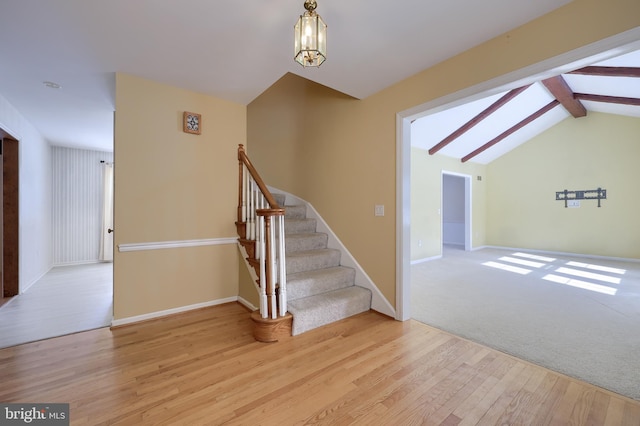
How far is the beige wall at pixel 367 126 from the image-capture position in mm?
1650

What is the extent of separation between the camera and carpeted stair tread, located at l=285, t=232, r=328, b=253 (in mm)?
3172

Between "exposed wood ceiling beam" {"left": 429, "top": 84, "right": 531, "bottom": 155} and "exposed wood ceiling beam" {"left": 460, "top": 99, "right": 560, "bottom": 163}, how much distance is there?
5.18 ft

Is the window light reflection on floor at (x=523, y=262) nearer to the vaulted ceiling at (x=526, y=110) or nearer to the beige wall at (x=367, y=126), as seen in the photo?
the vaulted ceiling at (x=526, y=110)

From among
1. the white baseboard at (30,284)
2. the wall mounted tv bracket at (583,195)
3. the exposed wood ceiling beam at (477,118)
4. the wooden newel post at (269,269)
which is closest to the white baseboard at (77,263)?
the white baseboard at (30,284)

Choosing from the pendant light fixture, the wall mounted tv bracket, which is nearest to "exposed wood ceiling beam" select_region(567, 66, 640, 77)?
the wall mounted tv bracket

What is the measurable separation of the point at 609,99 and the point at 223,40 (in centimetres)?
703

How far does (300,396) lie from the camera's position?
158 centimetres

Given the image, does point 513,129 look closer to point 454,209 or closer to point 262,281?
point 454,209

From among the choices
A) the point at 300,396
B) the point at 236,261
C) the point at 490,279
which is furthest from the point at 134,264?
the point at 490,279

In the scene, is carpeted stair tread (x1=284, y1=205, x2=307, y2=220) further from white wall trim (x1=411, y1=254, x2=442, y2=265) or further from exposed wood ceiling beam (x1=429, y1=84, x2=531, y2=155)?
exposed wood ceiling beam (x1=429, y1=84, x2=531, y2=155)

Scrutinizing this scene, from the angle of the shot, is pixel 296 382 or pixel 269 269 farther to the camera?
pixel 269 269

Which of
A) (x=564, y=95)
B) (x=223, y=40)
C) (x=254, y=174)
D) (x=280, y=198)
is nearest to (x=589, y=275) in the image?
(x=564, y=95)

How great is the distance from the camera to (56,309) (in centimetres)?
297

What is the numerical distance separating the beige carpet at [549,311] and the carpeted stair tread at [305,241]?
1340mm
